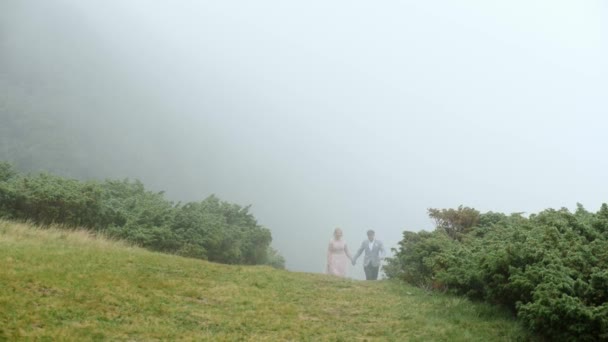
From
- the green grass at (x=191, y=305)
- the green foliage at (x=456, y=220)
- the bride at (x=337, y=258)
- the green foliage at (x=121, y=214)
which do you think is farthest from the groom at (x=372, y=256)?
the green grass at (x=191, y=305)

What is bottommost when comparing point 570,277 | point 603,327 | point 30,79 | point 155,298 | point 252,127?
point 155,298

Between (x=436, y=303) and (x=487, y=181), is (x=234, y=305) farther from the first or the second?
(x=487, y=181)

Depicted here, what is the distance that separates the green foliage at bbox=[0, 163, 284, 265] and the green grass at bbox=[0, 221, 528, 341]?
3365 mm

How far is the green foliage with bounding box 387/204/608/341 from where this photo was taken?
19.9 feet

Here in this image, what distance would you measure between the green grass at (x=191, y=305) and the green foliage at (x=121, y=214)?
11.0 ft

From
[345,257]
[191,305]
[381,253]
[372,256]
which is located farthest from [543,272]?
[345,257]

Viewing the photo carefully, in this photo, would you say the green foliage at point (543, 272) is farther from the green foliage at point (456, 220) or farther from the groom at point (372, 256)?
the groom at point (372, 256)

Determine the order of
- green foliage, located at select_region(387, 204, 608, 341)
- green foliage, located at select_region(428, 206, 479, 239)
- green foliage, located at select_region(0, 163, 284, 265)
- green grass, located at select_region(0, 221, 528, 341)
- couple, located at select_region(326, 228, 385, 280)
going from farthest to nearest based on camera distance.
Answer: couple, located at select_region(326, 228, 385, 280) < green foliage, located at select_region(428, 206, 479, 239) < green foliage, located at select_region(0, 163, 284, 265) < green grass, located at select_region(0, 221, 528, 341) < green foliage, located at select_region(387, 204, 608, 341)

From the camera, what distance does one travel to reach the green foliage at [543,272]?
6.07m

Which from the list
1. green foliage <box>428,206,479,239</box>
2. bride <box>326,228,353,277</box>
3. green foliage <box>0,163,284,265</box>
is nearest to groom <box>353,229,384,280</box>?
bride <box>326,228,353,277</box>

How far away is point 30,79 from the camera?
7156 centimetres

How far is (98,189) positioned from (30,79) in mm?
66002

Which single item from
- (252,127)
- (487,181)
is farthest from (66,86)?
(487,181)

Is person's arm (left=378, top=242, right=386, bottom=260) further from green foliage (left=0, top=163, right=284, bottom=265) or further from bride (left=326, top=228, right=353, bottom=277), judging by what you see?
green foliage (left=0, top=163, right=284, bottom=265)
